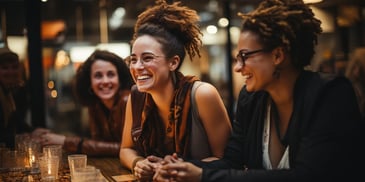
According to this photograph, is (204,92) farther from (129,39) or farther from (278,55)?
(129,39)

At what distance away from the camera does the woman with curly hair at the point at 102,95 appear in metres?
3.61

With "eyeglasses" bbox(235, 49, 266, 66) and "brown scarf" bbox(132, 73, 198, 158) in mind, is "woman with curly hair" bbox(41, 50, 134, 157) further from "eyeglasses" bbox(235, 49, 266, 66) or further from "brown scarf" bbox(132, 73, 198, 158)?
"eyeglasses" bbox(235, 49, 266, 66)

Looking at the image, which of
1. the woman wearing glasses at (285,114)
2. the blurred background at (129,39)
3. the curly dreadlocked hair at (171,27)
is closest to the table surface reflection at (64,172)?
the woman wearing glasses at (285,114)

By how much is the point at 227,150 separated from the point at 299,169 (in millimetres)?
563

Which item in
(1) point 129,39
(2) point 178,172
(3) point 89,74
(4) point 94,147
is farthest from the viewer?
(1) point 129,39

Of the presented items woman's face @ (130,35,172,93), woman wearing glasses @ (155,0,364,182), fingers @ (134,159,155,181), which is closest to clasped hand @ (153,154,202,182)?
woman wearing glasses @ (155,0,364,182)

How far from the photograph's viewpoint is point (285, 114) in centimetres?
214

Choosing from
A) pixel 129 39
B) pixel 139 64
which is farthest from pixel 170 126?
pixel 129 39

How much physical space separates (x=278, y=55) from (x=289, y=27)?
0.43 feet

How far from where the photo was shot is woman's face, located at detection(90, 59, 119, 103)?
12.2 ft

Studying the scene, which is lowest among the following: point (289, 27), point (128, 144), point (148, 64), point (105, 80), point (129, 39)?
point (128, 144)

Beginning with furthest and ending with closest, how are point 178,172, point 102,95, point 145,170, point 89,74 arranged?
point 89,74, point 102,95, point 145,170, point 178,172

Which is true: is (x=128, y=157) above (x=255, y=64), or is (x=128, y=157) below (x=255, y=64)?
below

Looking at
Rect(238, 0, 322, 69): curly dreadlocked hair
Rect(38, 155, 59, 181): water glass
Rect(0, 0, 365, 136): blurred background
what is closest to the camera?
Rect(238, 0, 322, 69): curly dreadlocked hair
